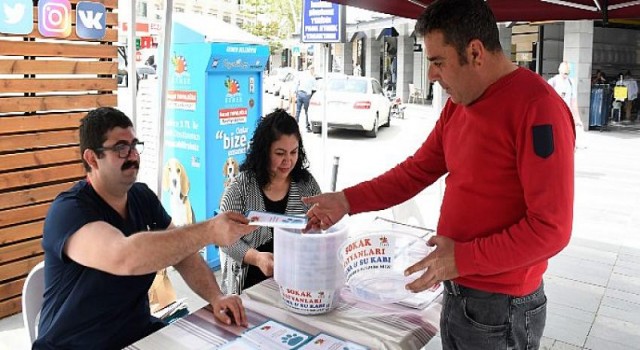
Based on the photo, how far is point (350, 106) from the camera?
13367mm

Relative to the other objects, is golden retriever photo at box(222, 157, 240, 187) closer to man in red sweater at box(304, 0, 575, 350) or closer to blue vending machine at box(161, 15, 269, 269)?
blue vending machine at box(161, 15, 269, 269)

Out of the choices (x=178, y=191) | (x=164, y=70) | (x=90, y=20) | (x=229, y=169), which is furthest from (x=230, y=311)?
(x=178, y=191)

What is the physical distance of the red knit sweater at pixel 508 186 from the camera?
4.22 ft

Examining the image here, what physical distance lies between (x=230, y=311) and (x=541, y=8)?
2.59m

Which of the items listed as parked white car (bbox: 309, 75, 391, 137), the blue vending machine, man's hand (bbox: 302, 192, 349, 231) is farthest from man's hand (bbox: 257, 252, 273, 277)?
parked white car (bbox: 309, 75, 391, 137)

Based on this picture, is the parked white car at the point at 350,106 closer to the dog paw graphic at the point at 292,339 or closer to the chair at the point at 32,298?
the chair at the point at 32,298

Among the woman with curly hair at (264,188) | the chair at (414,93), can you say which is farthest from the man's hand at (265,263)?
the chair at (414,93)

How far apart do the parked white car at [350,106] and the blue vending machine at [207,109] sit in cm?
858

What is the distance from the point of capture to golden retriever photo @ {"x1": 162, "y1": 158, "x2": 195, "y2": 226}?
15.4 feet

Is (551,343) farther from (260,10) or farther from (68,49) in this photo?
(260,10)

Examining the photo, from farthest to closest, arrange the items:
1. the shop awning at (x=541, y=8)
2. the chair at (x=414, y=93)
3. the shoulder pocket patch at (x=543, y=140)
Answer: the chair at (x=414, y=93)
the shop awning at (x=541, y=8)
the shoulder pocket patch at (x=543, y=140)

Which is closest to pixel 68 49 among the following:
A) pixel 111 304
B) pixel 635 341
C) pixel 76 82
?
pixel 76 82

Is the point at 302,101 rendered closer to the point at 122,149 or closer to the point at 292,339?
the point at 122,149

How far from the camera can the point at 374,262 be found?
5.90ft
